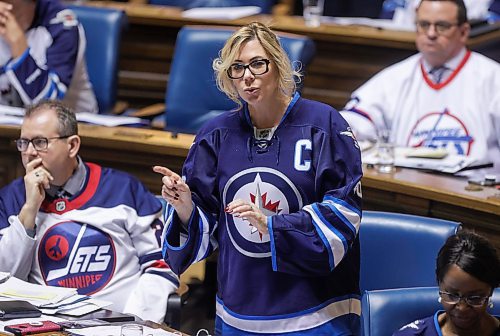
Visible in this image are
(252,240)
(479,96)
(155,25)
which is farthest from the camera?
(155,25)

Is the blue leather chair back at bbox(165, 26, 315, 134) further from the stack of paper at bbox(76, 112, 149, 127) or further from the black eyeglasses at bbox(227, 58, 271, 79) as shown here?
the black eyeglasses at bbox(227, 58, 271, 79)

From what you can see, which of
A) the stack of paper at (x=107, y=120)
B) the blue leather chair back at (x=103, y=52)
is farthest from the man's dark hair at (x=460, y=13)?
the blue leather chair back at (x=103, y=52)

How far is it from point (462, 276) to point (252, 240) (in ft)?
1.84

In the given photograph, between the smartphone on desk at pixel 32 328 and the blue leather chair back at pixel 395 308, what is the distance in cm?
81

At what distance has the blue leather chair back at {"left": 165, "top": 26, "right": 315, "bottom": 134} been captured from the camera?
4.89 metres

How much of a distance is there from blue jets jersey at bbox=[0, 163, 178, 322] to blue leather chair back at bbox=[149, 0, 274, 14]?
2870mm

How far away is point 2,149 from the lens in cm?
441

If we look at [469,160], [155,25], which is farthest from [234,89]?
[155,25]

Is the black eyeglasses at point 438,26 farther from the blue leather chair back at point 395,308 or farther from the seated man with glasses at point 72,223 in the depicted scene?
the blue leather chair back at point 395,308

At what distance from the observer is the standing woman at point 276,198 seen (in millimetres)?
2875

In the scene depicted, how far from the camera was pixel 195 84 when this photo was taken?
4957 mm

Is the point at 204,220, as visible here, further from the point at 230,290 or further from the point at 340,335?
the point at 340,335

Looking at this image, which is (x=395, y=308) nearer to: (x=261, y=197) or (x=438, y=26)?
(x=261, y=197)

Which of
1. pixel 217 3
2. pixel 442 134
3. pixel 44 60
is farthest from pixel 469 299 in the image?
pixel 217 3
